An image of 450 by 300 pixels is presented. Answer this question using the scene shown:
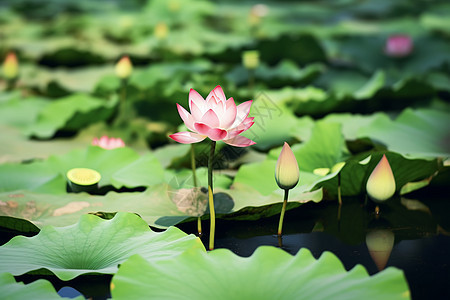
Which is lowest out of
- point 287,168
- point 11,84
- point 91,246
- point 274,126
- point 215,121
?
point 11,84

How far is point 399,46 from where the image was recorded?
143 inches

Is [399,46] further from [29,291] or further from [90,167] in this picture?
[29,291]

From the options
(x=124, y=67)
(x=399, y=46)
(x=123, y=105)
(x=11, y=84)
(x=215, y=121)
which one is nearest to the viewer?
(x=215, y=121)

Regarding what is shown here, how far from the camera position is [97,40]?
5.27 metres

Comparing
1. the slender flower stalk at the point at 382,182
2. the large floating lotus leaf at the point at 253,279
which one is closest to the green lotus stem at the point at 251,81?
the slender flower stalk at the point at 382,182

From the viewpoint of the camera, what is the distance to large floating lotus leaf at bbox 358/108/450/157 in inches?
76.3

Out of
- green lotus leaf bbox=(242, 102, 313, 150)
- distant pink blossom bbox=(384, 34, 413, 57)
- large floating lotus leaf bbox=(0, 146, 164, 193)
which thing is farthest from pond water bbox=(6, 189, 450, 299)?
distant pink blossom bbox=(384, 34, 413, 57)

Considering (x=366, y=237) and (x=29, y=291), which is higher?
(x=29, y=291)

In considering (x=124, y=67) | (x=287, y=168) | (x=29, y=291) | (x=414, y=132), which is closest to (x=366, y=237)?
(x=287, y=168)

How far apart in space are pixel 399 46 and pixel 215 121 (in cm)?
269

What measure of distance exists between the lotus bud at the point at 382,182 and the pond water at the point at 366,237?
13 centimetres

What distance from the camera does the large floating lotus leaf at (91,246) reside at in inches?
51.0

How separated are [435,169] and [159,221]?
905 mm

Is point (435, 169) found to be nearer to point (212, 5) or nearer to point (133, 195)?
point (133, 195)
